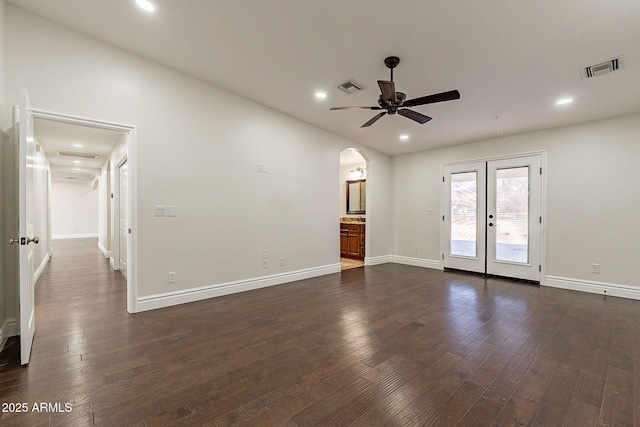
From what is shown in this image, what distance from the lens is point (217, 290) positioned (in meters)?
3.91

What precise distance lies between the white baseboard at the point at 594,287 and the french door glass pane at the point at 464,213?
1.30 metres

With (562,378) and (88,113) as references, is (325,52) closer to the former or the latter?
(88,113)

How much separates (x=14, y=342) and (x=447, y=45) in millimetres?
4959

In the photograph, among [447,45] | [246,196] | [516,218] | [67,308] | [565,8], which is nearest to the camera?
[565,8]

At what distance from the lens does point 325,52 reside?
2934 mm

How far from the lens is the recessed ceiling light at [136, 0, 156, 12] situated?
2404mm

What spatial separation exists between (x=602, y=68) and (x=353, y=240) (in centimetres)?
529

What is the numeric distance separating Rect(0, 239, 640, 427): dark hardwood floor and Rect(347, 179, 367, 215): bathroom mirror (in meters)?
4.29

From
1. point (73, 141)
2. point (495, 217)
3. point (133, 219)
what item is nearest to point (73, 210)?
point (73, 141)

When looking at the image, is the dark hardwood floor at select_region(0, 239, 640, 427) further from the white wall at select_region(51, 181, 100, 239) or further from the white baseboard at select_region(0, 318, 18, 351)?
the white wall at select_region(51, 181, 100, 239)

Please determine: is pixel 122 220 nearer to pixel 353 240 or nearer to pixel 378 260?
pixel 353 240

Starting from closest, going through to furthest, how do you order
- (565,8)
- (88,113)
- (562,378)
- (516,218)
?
(562,378) → (565,8) → (88,113) → (516,218)

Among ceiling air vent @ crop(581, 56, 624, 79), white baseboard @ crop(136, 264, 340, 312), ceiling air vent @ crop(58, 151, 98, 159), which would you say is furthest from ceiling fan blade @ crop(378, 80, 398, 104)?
ceiling air vent @ crop(58, 151, 98, 159)

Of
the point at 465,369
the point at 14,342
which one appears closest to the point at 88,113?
the point at 14,342
